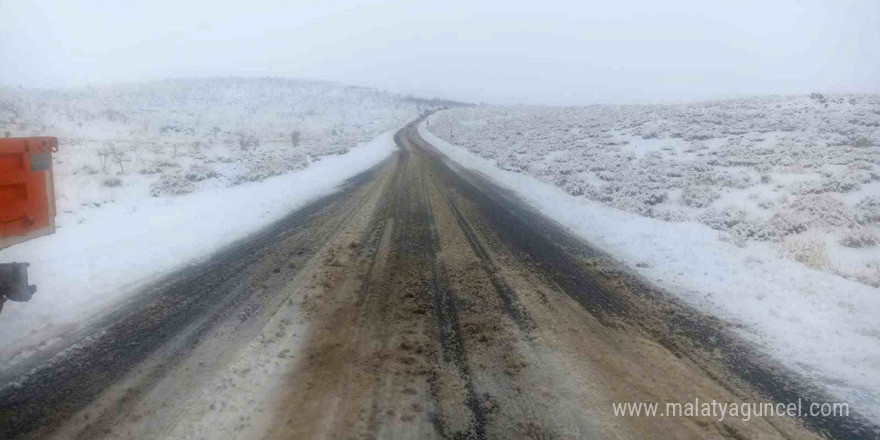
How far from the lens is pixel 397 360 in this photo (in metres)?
4.36

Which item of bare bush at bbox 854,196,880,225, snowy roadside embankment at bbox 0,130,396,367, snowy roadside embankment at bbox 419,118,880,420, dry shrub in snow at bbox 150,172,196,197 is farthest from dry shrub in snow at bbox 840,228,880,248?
dry shrub in snow at bbox 150,172,196,197

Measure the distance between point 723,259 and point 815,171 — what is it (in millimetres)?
6402

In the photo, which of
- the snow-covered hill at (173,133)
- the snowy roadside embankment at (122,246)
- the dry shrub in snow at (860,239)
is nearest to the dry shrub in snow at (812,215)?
the dry shrub in snow at (860,239)

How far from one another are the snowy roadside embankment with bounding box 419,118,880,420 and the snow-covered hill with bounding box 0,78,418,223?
11249mm

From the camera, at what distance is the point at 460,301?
575cm

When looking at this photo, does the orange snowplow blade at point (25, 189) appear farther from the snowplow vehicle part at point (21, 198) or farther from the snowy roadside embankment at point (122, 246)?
the snowy roadside embankment at point (122, 246)

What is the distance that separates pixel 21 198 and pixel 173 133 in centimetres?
2522

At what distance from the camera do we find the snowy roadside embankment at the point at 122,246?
5297 millimetres

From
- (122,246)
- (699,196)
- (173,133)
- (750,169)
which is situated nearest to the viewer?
(122,246)

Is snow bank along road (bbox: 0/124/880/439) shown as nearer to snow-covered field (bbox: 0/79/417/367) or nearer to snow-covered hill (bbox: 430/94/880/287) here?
snow-covered field (bbox: 0/79/417/367)

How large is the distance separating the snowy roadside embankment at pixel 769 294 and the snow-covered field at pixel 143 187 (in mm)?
7568

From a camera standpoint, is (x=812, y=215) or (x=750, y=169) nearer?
(x=812, y=215)

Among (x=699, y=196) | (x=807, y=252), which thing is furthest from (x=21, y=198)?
(x=699, y=196)

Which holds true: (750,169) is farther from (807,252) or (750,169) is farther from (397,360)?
(397,360)
